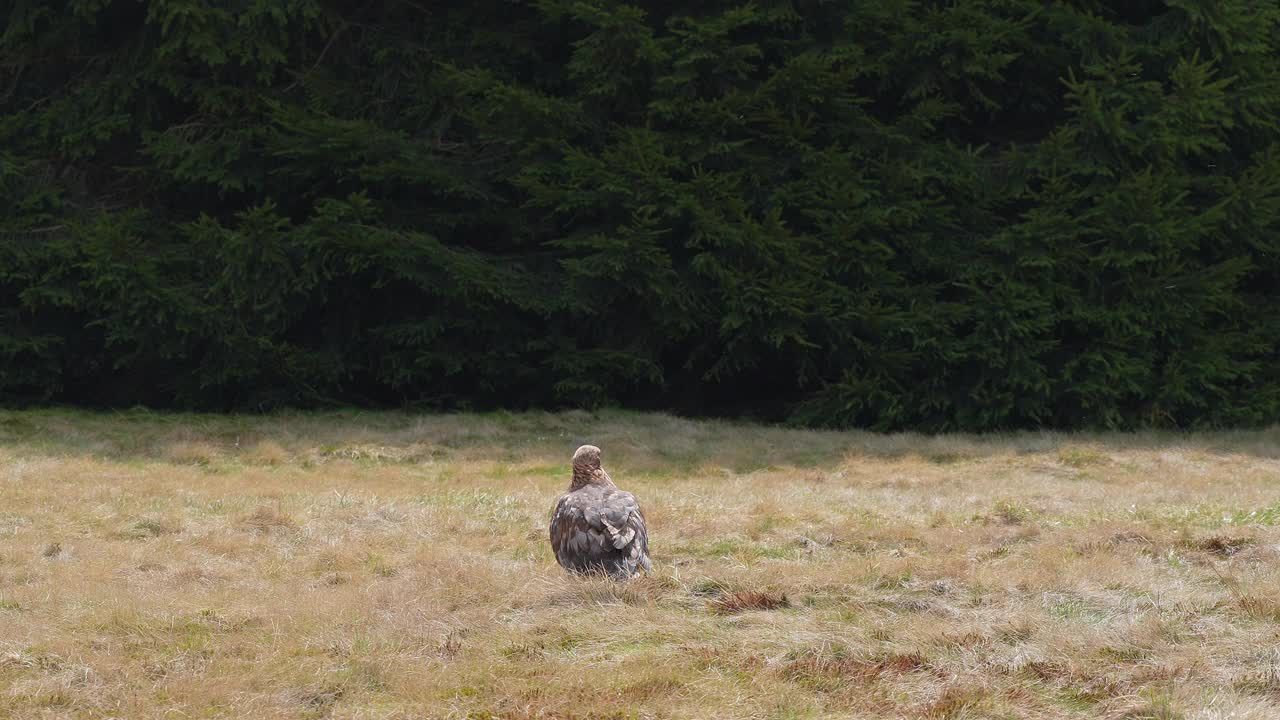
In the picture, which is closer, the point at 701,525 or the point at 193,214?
the point at 701,525

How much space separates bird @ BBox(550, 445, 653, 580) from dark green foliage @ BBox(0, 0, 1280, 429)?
782 centimetres

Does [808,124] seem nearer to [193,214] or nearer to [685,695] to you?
[193,214]

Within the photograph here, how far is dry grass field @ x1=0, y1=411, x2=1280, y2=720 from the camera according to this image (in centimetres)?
461

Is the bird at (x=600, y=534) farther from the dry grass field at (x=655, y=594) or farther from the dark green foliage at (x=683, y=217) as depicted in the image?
the dark green foliage at (x=683, y=217)

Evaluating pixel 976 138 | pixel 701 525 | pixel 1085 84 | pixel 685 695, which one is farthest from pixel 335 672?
pixel 976 138

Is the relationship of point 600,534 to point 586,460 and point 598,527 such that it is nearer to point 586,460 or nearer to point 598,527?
point 598,527

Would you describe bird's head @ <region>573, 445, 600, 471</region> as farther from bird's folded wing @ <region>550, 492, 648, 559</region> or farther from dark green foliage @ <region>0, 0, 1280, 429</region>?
dark green foliage @ <region>0, 0, 1280, 429</region>

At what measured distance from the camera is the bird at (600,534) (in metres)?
6.07

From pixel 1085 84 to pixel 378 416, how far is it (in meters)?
9.05

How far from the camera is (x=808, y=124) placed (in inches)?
575

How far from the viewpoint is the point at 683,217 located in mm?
14141

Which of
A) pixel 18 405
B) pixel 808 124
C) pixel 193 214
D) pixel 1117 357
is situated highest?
pixel 808 124

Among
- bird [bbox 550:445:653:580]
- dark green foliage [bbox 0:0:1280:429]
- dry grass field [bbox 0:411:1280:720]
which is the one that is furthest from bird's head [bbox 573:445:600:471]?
dark green foliage [bbox 0:0:1280:429]

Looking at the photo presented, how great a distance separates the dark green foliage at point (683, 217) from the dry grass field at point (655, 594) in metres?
3.35
